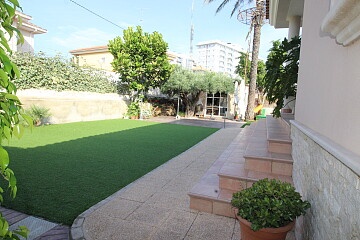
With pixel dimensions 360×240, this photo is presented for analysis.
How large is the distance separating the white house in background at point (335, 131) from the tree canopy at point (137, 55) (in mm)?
13684

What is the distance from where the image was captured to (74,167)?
15.6 ft

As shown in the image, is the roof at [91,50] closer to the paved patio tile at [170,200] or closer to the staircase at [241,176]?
the paved patio tile at [170,200]

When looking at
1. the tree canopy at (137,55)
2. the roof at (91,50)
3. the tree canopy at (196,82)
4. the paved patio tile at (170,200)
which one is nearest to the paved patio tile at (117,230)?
the paved patio tile at (170,200)

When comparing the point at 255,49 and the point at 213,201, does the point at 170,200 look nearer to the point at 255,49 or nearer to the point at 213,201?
the point at 213,201

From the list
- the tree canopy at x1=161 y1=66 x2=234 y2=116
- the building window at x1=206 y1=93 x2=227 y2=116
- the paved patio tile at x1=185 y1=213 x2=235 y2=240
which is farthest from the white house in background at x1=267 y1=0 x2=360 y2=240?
the building window at x1=206 y1=93 x2=227 y2=116

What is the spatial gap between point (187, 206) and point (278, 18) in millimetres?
6621

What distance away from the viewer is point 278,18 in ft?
23.0

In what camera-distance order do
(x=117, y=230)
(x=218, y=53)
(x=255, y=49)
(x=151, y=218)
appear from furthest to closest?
(x=218, y=53), (x=255, y=49), (x=151, y=218), (x=117, y=230)

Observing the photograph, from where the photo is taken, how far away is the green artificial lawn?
318cm

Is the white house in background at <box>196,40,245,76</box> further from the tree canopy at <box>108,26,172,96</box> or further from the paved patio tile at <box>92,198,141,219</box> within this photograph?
the paved patio tile at <box>92,198,141,219</box>

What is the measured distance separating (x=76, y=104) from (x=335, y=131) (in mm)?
12971

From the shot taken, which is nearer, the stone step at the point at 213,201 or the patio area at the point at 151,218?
the patio area at the point at 151,218

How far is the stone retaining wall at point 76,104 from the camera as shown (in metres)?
10.3

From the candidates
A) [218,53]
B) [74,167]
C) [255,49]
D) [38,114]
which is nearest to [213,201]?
[74,167]
